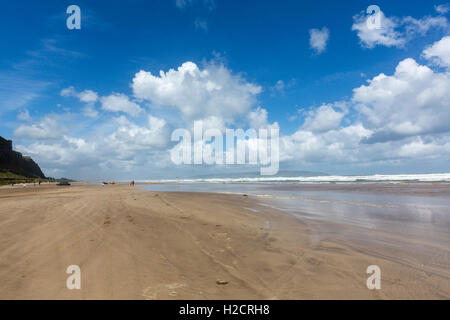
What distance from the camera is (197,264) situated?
537 cm

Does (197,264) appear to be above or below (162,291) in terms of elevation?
below

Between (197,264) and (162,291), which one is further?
(197,264)

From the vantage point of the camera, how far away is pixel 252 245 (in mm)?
7129

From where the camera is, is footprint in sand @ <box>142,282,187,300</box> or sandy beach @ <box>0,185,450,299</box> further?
sandy beach @ <box>0,185,450,299</box>

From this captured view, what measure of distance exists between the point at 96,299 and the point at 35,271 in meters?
1.91

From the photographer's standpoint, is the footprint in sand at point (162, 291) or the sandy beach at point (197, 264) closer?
the footprint in sand at point (162, 291)

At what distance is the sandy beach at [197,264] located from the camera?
4.04m

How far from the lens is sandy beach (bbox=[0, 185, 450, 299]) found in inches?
159

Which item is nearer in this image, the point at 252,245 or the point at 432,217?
the point at 252,245
